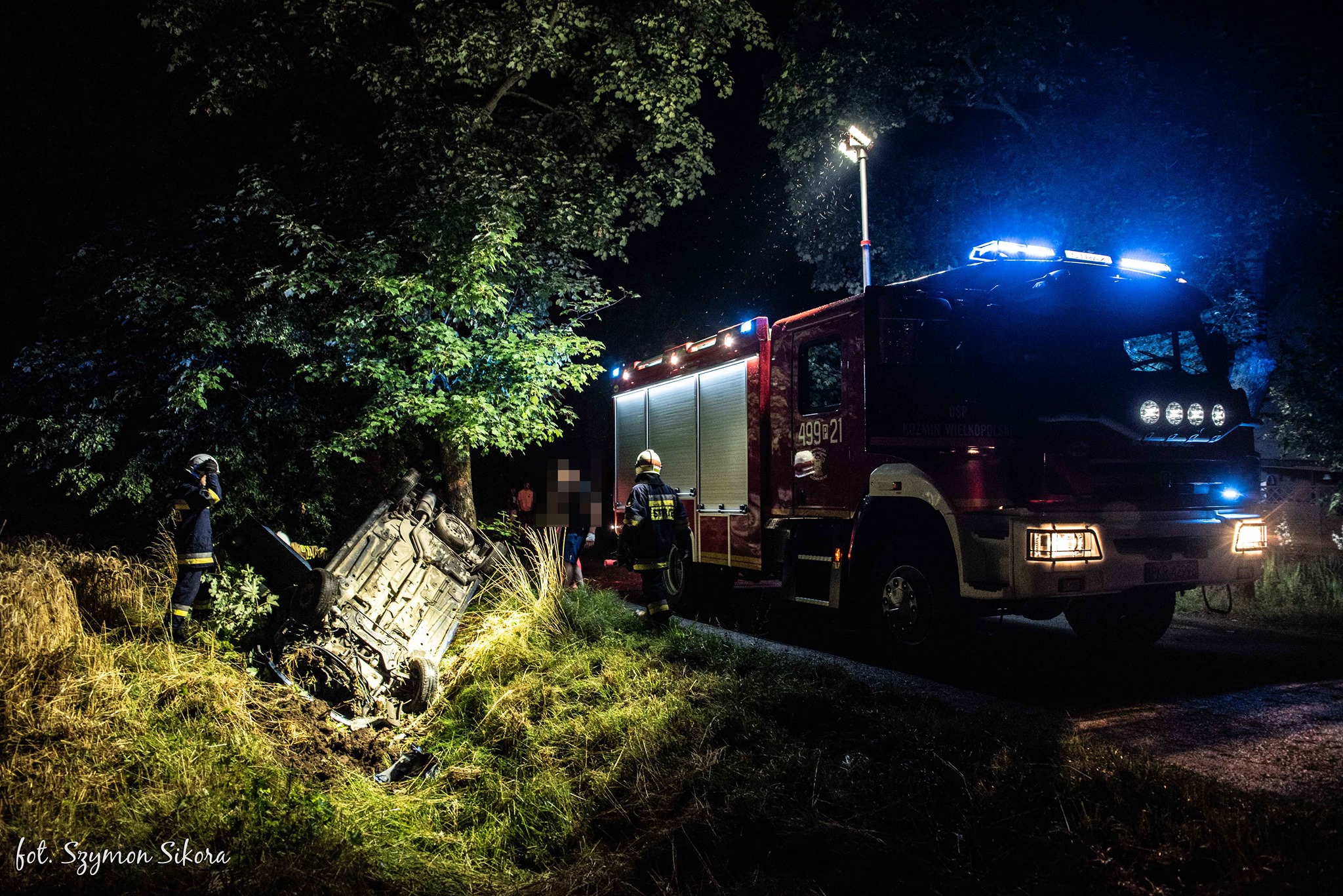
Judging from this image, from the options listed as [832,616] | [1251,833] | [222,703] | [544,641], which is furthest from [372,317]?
[1251,833]

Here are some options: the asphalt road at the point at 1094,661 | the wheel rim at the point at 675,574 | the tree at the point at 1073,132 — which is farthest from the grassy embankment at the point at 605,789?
the tree at the point at 1073,132

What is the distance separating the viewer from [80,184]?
9.97m

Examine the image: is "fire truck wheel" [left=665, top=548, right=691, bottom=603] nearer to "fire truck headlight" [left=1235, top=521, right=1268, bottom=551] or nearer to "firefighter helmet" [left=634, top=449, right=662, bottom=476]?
"firefighter helmet" [left=634, top=449, right=662, bottom=476]

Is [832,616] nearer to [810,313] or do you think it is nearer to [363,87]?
[810,313]

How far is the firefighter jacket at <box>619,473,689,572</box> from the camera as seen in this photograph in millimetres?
→ 6746

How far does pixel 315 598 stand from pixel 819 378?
4341 mm

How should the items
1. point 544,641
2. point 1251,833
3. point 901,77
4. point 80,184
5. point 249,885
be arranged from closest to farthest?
1. point 1251,833
2. point 249,885
3. point 544,641
4. point 80,184
5. point 901,77

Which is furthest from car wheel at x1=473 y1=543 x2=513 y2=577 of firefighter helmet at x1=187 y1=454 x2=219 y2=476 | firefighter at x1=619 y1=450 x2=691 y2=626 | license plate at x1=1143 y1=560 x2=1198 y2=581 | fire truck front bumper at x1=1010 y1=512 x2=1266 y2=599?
license plate at x1=1143 y1=560 x2=1198 y2=581

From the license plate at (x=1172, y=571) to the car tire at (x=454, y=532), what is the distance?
15.9 feet

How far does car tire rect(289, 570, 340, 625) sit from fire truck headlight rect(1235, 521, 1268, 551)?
6047 millimetres

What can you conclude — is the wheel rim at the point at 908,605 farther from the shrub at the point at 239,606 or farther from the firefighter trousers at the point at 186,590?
the firefighter trousers at the point at 186,590

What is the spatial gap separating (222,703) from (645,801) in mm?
2514

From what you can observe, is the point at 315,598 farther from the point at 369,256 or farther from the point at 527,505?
the point at 527,505

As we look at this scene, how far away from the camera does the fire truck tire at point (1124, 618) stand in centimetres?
622
